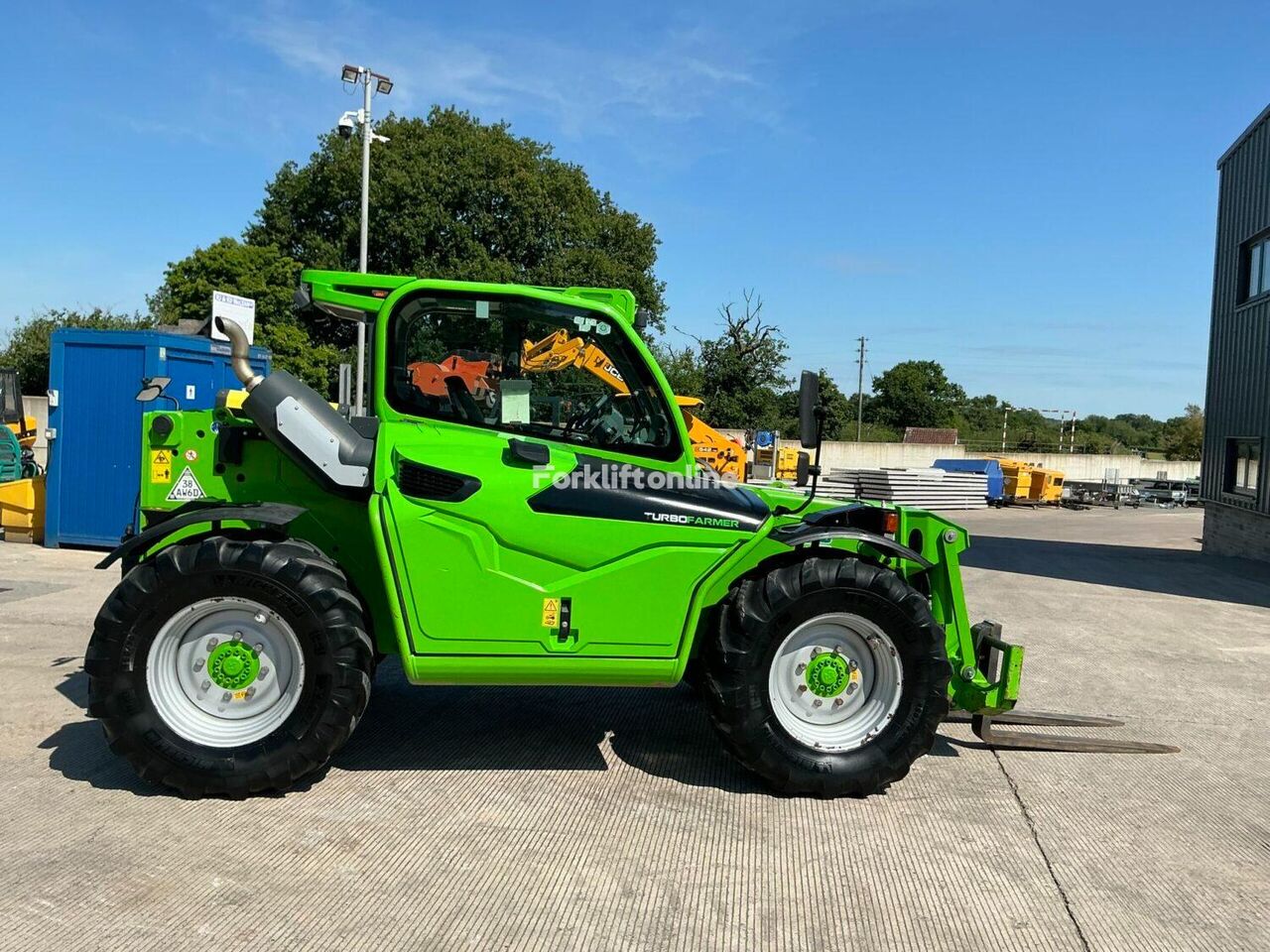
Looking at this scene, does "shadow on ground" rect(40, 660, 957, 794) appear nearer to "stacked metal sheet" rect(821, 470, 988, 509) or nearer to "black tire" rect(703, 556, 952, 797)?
"black tire" rect(703, 556, 952, 797)

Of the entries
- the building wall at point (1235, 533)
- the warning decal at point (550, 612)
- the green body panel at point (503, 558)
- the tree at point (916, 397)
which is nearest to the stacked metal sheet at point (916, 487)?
the building wall at point (1235, 533)

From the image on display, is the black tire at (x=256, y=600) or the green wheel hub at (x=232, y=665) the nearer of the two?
the black tire at (x=256, y=600)

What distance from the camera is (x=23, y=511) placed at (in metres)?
11.7

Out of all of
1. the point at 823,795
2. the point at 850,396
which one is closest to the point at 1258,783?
the point at 823,795

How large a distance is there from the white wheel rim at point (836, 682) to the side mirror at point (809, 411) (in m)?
0.90

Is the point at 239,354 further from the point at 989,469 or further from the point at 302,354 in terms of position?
the point at 989,469

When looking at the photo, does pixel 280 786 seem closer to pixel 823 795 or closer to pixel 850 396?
pixel 823 795

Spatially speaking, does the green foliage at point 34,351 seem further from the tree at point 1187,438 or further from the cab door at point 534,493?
the tree at point 1187,438

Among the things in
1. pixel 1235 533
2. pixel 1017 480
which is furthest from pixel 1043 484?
pixel 1235 533

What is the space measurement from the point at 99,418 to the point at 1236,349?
1752 centimetres

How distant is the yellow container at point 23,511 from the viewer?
460 inches

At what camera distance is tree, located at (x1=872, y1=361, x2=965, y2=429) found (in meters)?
82.2

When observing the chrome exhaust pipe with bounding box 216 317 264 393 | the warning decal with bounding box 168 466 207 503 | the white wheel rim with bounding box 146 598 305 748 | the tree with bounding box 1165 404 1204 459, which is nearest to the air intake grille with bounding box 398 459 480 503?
the white wheel rim with bounding box 146 598 305 748

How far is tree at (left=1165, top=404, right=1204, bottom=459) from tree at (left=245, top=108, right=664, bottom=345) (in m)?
43.4
